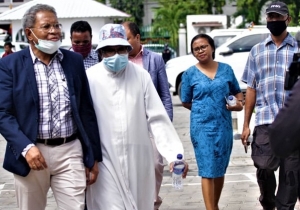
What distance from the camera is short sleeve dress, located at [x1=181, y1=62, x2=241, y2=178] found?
24.4 ft

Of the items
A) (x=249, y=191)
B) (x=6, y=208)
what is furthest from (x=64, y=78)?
(x=249, y=191)

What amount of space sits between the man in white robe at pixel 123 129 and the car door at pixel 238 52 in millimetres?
14819

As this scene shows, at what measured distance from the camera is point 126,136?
5.69 m

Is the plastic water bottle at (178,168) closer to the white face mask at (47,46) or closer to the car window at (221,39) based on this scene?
the white face mask at (47,46)

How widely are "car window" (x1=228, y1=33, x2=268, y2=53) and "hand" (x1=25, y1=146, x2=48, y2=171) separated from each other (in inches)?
626

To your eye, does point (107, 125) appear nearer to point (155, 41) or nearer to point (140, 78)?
point (140, 78)

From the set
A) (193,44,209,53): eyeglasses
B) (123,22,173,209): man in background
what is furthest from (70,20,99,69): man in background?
(193,44,209,53): eyeglasses

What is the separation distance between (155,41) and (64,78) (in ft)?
133

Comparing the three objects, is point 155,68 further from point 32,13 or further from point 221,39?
point 221,39

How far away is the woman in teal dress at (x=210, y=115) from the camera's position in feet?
24.4

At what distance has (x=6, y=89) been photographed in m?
5.32

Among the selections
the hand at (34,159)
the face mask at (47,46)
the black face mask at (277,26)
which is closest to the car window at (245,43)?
the black face mask at (277,26)

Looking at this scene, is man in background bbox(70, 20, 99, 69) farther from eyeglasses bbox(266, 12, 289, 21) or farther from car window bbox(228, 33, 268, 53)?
car window bbox(228, 33, 268, 53)

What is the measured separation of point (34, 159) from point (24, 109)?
0.35 m
